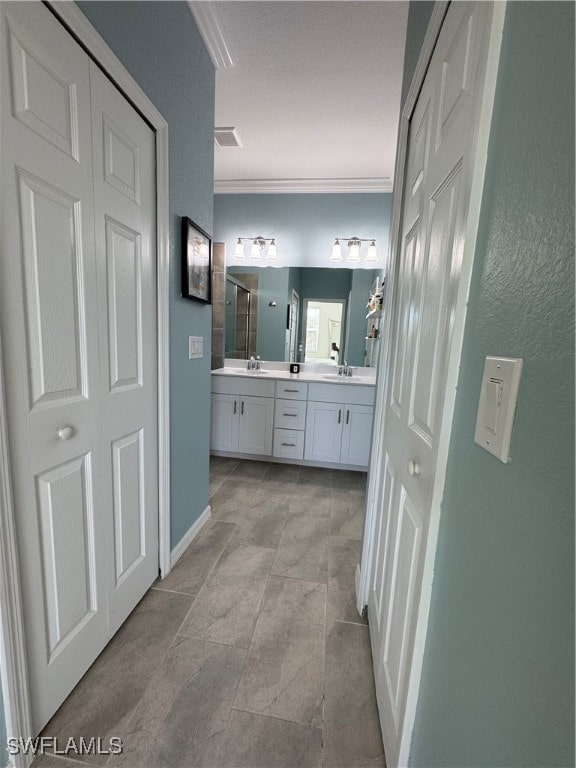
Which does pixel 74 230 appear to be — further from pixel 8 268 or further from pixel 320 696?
pixel 320 696

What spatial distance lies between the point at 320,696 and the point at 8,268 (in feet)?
5.30

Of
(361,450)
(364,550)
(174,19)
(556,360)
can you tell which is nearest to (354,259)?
(361,450)

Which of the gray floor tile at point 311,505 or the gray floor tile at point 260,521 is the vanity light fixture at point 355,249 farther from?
the gray floor tile at point 260,521

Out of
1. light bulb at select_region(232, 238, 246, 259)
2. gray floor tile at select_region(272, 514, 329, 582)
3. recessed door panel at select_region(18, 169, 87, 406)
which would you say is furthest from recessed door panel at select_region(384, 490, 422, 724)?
light bulb at select_region(232, 238, 246, 259)

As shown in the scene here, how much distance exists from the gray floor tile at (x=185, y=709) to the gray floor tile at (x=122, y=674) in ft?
0.16

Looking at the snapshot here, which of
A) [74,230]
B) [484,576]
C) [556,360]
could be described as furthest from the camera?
[74,230]

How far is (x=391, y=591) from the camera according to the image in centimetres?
98

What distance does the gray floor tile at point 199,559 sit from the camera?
1.58m

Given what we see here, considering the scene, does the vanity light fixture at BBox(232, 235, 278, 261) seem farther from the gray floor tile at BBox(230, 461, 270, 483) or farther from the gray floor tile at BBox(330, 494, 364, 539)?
the gray floor tile at BBox(330, 494, 364, 539)

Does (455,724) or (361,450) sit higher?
(455,724)

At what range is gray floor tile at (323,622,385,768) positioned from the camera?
960 mm

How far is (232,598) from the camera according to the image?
1.51 metres

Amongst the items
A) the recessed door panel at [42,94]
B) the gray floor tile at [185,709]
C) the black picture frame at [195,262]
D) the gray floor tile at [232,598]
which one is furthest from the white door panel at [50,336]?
the black picture frame at [195,262]

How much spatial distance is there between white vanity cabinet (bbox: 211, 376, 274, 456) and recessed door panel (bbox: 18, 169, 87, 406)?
202cm
